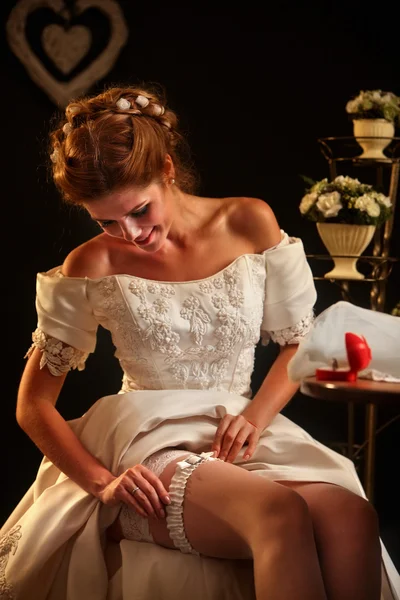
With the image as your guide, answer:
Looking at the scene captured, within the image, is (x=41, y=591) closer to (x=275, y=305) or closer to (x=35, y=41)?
(x=275, y=305)

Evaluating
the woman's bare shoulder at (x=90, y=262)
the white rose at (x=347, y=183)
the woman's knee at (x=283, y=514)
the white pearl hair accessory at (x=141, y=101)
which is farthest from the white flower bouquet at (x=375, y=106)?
the woman's knee at (x=283, y=514)

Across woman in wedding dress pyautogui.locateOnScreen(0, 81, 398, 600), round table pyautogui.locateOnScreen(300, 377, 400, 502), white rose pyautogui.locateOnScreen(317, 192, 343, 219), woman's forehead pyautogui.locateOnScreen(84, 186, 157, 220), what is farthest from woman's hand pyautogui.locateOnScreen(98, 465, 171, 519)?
white rose pyautogui.locateOnScreen(317, 192, 343, 219)

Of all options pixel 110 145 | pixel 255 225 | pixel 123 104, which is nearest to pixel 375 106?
pixel 255 225

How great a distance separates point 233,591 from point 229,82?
218 cm

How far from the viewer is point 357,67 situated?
3.51 meters

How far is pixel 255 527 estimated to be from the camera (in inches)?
71.6

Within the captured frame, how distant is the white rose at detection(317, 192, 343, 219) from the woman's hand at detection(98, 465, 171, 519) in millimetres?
1385

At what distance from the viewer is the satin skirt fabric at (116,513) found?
1964 mm

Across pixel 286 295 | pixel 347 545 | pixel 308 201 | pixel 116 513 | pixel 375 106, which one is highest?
pixel 375 106

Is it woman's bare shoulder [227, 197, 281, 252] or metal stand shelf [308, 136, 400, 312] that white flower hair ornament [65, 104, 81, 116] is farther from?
metal stand shelf [308, 136, 400, 312]

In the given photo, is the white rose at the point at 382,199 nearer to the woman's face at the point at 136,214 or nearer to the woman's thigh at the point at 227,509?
the woman's face at the point at 136,214

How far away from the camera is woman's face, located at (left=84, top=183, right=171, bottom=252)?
7.30ft

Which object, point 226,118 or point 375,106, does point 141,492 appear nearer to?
point 375,106

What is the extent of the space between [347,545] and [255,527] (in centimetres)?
18
